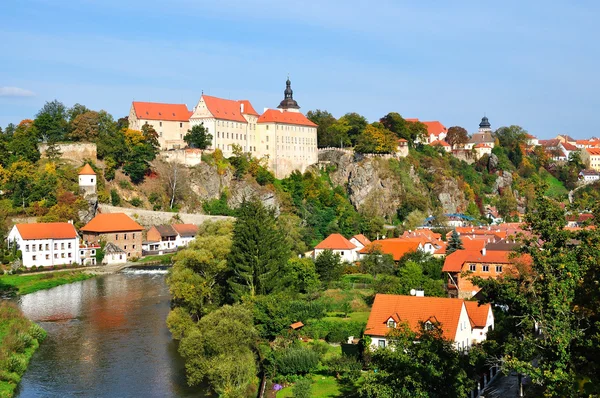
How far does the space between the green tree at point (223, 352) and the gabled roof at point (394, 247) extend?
64.2 feet

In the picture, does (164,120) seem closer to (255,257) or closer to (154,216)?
(154,216)

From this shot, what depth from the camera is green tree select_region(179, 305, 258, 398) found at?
19656 millimetres

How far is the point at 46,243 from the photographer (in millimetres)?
42469

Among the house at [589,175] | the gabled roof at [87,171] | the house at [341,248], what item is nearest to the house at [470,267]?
the house at [341,248]

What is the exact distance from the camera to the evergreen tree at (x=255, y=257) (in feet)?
88.7

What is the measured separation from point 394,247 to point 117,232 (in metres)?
17.9

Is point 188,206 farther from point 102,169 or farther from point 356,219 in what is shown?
point 356,219

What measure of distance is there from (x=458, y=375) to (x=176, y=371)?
34.3 ft

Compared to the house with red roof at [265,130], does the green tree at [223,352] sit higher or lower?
lower

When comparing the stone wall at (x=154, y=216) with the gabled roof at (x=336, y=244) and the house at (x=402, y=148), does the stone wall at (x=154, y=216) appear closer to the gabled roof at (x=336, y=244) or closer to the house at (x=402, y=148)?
the gabled roof at (x=336, y=244)

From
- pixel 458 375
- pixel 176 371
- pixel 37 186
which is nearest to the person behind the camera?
pixel 458 375

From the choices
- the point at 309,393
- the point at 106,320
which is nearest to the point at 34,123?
the point at 106,320

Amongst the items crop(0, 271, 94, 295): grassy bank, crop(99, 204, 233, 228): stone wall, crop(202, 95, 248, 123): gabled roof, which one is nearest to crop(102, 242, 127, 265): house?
crop(0, 271, 94, 295): grassy bank

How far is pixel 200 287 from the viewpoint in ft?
90.3
